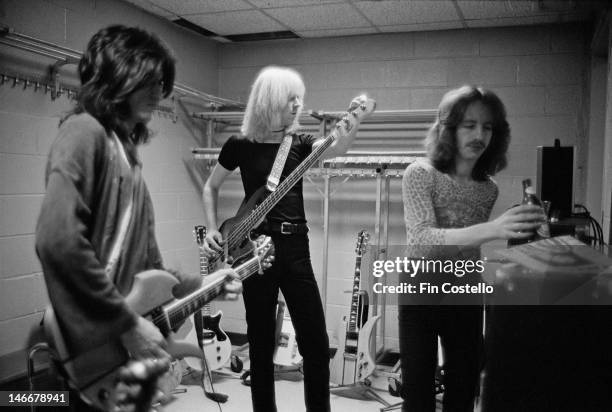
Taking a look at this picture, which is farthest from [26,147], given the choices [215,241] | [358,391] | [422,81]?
[422,81]

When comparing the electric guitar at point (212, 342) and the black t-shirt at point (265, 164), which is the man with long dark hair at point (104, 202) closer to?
the black t-shirt at point (265, 164)

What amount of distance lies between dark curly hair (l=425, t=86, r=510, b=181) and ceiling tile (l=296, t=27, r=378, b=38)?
4.49 ft

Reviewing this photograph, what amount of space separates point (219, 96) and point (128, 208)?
2160 mm

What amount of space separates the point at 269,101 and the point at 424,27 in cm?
127

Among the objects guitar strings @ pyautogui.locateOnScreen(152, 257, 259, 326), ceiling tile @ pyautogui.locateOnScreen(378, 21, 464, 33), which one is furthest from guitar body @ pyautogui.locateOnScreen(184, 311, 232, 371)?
ceiling tile @ pyautogui.locateOnScreen(378, 21, 464, 33)

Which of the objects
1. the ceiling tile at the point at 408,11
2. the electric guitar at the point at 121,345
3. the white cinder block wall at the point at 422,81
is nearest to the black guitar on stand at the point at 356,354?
the white cinder block wall at the point at 422,81

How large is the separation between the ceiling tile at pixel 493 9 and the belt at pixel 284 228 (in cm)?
126

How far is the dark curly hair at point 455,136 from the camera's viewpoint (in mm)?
1278

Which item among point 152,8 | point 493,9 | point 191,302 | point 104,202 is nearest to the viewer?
point 104,202

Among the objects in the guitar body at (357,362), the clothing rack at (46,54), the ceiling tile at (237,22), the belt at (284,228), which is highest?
the ceiling tile at (237,22)

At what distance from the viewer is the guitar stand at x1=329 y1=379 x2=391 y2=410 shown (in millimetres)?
2225

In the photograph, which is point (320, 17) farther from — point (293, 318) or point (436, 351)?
point (436, 351)

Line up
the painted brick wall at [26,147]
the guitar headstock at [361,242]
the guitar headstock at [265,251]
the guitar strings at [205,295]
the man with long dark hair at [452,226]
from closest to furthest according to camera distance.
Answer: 1. the guitar strings at [205,295]
2. the man with long dark hair at [452,226]
3. the guitar headstock at [265,251]
4. the painted brick wall at [26,147]
5. the guitar headstock at [361,242]

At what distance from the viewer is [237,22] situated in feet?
8.20
